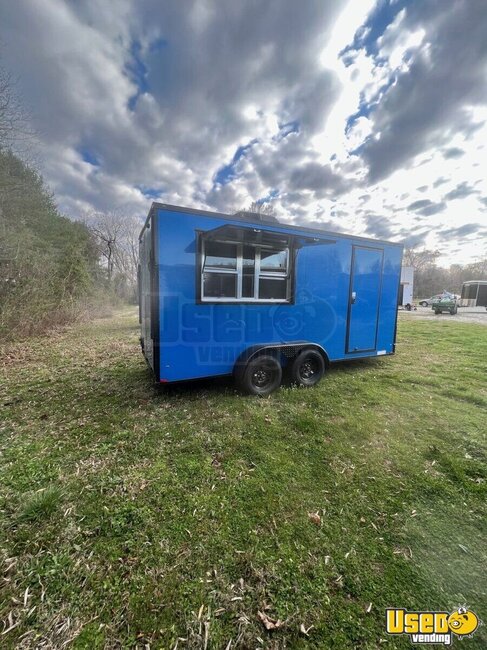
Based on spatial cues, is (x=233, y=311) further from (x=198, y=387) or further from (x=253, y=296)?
(x=198, y=387)

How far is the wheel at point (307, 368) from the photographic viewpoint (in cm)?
470

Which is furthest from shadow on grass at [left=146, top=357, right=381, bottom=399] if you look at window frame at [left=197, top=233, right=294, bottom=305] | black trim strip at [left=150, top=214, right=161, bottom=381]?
window frame at [left=197, top=233, right=294, bottom=305]

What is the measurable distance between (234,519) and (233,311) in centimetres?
269

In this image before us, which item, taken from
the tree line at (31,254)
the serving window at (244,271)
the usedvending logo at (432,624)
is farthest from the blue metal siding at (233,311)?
the tree line at (31,254)

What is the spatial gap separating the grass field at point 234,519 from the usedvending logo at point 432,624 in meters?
0.04

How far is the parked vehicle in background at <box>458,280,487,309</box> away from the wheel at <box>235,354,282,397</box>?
37.1m

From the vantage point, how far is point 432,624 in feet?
4.89

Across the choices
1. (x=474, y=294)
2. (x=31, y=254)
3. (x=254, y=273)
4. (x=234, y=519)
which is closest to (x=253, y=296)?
(x=254, y=273)

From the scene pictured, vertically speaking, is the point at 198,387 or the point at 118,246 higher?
the point at 118,246

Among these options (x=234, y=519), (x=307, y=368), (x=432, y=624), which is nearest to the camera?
(x=432, y=624)

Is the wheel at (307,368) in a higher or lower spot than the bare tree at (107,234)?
lower

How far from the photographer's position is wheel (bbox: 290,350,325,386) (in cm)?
470

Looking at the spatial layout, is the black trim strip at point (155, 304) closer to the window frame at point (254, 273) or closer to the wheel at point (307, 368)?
the window frame at point (254, 273)

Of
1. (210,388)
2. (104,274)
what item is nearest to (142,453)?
(210,388)
